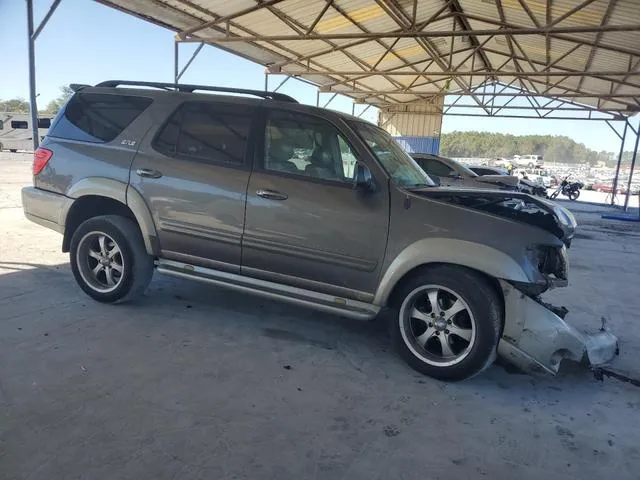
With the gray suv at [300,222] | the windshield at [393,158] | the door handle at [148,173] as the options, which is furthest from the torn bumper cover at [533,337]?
the door handle at [148,173]

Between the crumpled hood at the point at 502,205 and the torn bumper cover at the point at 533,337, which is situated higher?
the crumpled hood at the point at 502,205

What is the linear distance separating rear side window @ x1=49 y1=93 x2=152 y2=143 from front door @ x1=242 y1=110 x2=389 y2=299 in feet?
4.69

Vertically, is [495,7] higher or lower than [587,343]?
higher

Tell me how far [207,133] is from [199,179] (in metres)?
0.43

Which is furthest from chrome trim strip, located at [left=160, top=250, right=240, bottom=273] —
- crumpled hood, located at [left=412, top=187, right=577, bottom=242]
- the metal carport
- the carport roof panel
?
the carport roof panel

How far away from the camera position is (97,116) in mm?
4520

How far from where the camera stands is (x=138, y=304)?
15.1 feet

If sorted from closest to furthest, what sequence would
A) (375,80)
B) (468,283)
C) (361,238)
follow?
1. (468,283)
2. (361,238)
3. (375,80)

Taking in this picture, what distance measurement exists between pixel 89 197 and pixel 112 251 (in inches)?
22.3

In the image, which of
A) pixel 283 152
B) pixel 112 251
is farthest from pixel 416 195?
pixel 112 251

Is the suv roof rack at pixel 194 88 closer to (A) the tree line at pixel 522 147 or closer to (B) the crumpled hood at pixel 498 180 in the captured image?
(B) the crumpled hood at pixel 498 180

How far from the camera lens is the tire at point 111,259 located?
4.33m

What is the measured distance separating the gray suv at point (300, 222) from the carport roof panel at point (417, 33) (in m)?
7.06

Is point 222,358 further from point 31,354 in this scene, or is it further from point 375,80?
point 375,80
